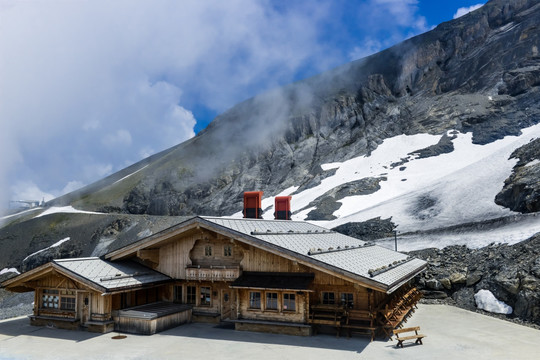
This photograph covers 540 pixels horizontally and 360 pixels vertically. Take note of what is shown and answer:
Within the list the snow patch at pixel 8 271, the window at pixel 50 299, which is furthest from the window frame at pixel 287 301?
the snow patch at pixel 8 271

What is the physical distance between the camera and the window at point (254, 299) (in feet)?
62.8

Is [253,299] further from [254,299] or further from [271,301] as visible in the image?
[271,301]

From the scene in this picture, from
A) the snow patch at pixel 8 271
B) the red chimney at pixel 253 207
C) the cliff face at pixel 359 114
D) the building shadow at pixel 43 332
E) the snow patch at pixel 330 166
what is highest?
the cliff face at pixel 359 114

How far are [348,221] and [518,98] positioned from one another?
60.3 metres

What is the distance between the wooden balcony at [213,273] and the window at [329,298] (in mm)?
4183

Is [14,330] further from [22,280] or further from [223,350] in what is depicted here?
[223,350]

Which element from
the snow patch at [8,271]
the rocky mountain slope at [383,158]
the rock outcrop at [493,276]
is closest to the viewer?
the rock outcrop at [493,276]

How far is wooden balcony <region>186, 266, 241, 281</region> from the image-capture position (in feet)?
65.0

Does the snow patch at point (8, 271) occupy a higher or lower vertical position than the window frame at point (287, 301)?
lower

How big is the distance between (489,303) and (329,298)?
10.1m

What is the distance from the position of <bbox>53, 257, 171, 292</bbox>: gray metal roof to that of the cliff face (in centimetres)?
6708

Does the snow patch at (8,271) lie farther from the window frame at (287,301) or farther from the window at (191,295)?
the window frame at (287,301)

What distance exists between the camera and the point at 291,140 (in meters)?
113

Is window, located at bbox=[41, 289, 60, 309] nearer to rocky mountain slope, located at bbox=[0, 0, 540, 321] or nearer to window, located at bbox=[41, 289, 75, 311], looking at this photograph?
window, located at bbox=[41, 289, 75, 311]
